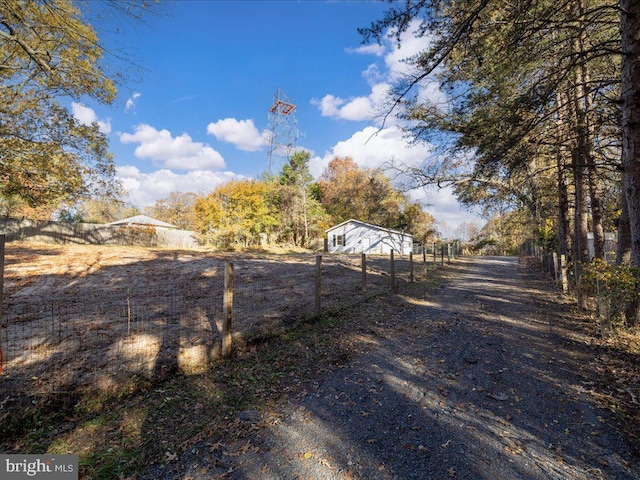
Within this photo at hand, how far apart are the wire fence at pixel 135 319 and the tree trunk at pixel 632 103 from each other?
521cm

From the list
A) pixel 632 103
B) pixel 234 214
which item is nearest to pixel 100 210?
pixel 234 214

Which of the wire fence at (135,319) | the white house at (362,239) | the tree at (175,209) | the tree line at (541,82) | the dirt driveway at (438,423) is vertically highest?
the tree at (175,209)

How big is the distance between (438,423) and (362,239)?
1179 inches

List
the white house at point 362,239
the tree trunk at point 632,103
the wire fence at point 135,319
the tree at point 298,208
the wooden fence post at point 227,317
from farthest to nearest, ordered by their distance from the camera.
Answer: the tree at point 298,208 → the white house at point 362,239 → the wooden fence post at point 227,317 → the tree trunk at point 632,103 → the wire fence at point 135,319

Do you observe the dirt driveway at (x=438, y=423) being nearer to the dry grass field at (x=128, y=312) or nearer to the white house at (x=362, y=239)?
the dry grass field at (x=128, y=312)

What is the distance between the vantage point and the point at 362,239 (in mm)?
32688

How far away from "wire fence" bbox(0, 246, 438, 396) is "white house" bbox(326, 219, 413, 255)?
2165 centimetres

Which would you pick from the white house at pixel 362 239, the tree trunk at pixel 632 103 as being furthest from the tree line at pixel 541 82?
the white house at pixel 362 239

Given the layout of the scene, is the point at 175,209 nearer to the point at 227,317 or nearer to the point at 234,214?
the point at 234,214

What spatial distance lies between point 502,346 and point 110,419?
18.6 ft

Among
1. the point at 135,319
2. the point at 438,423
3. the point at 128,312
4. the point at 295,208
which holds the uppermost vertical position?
the point at 295,208

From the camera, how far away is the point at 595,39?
684 centimetres

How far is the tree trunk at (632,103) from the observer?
4.24 metres

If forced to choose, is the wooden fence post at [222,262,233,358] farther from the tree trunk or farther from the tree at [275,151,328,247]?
the tree at [275,151,328,247]
